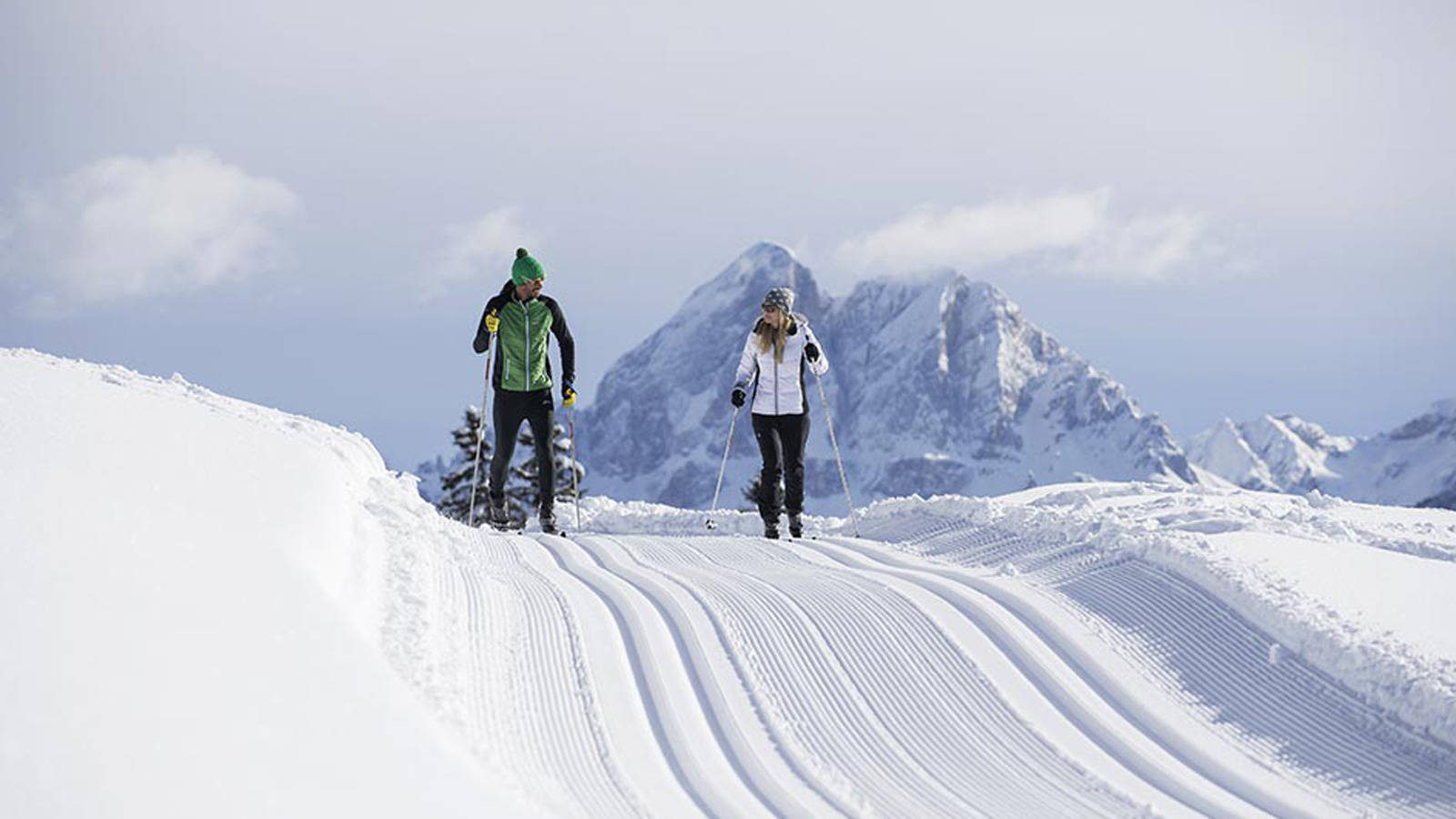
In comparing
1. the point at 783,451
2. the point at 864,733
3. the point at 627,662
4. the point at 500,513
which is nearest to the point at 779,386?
the point at 783,451

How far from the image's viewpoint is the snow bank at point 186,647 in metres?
4.23

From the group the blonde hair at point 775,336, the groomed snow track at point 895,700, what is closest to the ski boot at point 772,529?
the blonde hair at point 775,336

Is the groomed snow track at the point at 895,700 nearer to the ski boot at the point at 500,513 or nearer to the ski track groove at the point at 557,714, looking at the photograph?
the ski track groove at the point at 557,714

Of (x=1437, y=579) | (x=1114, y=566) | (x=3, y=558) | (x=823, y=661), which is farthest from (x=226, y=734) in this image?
(x=1437, y=579)

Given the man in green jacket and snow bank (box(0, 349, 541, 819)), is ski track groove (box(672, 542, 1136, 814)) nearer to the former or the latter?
snow bank (box(0, 349, 541, 819))

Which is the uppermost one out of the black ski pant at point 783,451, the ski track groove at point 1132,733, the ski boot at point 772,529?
the black ski pant at point 783,451

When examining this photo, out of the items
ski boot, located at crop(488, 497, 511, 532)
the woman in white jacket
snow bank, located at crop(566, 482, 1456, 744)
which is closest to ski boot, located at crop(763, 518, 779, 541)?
the woman in white jacket

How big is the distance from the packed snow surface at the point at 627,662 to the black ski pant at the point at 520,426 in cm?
293

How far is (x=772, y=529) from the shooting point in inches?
506

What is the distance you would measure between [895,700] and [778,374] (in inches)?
227

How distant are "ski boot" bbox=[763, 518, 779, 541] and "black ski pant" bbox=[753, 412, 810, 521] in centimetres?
12

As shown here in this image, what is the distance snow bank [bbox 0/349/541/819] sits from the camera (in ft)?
13.9

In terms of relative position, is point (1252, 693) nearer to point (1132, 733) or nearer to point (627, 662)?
point (1132, 733)

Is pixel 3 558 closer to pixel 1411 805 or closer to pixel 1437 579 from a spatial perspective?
pixel 1411 805
